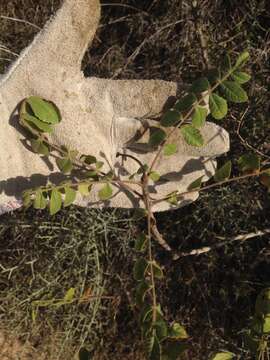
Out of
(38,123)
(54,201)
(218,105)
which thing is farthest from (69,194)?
(218,105)

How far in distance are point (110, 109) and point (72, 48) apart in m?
0.19

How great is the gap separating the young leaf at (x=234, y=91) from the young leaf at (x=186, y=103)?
0.07 metres

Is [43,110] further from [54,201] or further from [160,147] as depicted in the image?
[160,147]

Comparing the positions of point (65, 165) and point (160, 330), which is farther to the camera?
point (65, 165)

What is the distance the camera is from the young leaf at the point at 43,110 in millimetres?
1208

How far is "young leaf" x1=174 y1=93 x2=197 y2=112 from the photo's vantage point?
1.09 m

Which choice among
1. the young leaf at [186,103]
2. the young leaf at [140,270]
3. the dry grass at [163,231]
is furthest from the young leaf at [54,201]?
the dry grass at [163,231]

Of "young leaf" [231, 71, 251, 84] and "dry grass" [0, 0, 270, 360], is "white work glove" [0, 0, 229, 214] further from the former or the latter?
"dry grass" [0, 0, 270, 360]

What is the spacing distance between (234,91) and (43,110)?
45 centimetres

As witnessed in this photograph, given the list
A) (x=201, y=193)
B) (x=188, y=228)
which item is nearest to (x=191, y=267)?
(x=188, y=228)

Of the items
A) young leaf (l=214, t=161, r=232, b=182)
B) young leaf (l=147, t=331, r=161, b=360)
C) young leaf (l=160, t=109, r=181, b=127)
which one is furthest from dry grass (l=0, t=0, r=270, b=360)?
young leaf (l=147, t=331, r=161, b=360)

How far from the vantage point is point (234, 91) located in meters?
1.08

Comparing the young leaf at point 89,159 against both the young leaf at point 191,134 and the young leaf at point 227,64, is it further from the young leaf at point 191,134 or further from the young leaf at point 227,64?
the young leaf at point 227,64

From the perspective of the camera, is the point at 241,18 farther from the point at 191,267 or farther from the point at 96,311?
the point at 96,311
